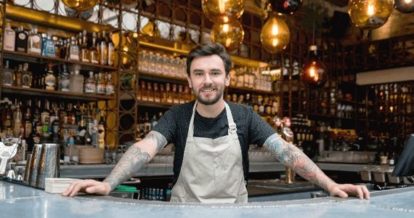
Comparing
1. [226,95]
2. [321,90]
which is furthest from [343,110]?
[226,95]

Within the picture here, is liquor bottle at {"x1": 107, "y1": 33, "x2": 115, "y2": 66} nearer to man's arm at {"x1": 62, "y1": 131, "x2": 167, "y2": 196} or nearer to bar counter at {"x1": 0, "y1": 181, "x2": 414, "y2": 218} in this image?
man's arm at {"x1": 62, "y1": 131, "x2": 167, "y2": 196}

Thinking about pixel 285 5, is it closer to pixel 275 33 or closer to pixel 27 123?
pixel 275 33

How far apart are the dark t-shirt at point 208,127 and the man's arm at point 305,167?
0.08 meters

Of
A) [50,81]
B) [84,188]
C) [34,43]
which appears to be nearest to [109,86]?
[50,81]

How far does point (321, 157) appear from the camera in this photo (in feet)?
20.0

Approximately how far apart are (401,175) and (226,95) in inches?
141

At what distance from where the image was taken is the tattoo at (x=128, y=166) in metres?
1.77

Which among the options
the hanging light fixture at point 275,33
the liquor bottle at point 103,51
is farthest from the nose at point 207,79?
the liquor bottle at point 103,51

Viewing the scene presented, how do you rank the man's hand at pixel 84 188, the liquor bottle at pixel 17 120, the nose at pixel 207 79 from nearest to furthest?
the man's hand at pixel 84 188 → the nose at pixel 207 79 → the liquor bottle at pixel 17 120

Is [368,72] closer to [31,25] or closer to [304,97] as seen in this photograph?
[304,97]

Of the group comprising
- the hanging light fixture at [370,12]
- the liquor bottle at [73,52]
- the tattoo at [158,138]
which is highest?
the hanging light fixture at [370,12]

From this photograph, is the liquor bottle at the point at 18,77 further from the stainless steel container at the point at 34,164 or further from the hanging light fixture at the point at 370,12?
the hanging light fixture at the point at 370,12

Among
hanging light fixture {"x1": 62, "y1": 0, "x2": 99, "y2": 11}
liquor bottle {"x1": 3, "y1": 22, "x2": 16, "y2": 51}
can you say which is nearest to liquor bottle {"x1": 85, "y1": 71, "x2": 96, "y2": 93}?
liquor bottle {"x1": 3, "y1": 22, "x2": 16, "y2": 51}

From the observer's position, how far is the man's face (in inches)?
78.8
